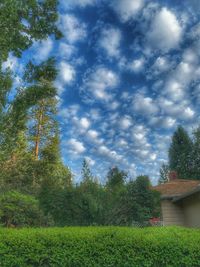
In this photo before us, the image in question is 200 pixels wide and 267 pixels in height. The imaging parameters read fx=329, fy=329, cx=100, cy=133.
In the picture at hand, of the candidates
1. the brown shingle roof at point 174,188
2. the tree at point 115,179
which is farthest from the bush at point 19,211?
the brown shingle roof at point 174,188

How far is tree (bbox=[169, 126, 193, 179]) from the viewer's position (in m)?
50.3

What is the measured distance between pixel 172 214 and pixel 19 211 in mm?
10505

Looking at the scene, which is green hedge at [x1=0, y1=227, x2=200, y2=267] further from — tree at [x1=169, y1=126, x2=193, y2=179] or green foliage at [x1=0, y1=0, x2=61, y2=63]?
tree at [x1=169, y1=126, x2=193, y2=179]

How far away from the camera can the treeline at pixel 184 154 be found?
49.6 meters

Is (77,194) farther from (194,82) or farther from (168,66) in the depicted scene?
(194,82)

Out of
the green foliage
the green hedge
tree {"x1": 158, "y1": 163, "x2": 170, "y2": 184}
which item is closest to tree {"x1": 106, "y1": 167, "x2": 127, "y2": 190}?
the green hedge

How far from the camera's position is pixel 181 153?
2050 inches

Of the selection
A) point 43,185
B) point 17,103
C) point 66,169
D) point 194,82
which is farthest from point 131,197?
point 66,169

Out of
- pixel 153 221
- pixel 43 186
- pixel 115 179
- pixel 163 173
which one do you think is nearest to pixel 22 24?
pixel 43 186

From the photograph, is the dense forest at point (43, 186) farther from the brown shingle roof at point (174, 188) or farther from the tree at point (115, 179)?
the brown shingle roof at point (174, 188)

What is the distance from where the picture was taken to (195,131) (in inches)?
2089

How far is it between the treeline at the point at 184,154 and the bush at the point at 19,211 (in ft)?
126

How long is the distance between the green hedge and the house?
7554mm

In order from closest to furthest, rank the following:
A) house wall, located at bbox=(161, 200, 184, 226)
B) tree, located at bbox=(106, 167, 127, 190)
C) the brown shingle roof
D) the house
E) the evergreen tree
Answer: tree, located at bbox=(106, 167, 127, 190), the house, the brown shingle roof, house wall, located at bbox=(161, 200, 184, 226), the evergreen tree
